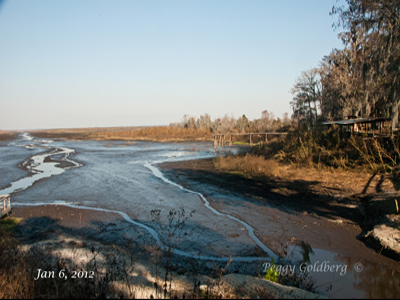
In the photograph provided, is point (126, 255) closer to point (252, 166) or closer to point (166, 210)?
point (166, 210)

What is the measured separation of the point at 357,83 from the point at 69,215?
2823 cm

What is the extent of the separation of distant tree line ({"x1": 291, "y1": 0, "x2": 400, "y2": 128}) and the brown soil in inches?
173

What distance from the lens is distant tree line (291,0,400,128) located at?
542 inches

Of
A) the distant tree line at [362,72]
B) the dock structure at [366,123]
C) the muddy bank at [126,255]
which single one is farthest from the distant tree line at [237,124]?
the muddy bank at [126,255]

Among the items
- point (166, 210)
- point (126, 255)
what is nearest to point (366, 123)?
point (166, 210)

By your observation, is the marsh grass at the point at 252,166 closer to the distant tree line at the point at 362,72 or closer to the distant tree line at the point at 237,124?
A: the distant tree line at the point at 362,72

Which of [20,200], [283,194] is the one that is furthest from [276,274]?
[20,200]

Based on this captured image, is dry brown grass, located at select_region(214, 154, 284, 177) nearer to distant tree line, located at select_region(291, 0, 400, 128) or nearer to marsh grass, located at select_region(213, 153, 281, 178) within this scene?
marsh grass, located at select_region(213, 153, 281, 178)

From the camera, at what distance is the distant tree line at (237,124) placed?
52.7m

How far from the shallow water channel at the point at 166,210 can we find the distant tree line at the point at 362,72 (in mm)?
9925

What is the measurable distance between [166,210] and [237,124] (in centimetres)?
5048

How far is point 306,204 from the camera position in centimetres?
1150

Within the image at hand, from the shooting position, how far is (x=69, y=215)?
11.0 meters

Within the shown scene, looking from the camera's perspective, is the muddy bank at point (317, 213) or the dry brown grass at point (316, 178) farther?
the dry brown grass at point (316, 178)
